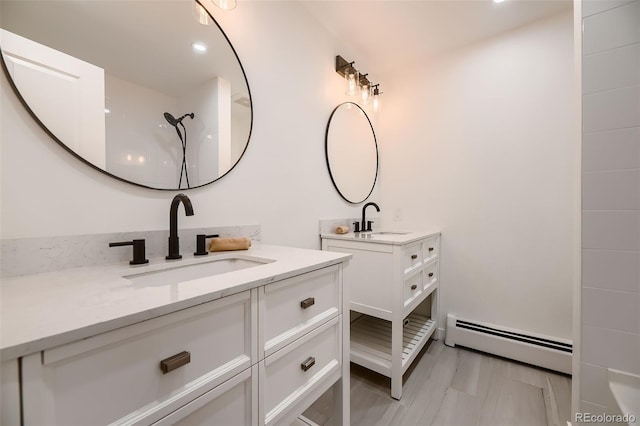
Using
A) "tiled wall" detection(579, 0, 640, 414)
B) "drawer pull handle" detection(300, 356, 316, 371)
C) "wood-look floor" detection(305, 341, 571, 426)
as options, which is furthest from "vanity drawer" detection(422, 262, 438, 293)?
"drawer pull handle" detection(300, 356, 316, 371)

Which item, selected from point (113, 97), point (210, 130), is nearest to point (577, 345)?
point (210, 130)

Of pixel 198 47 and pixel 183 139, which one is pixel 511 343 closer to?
pixel 183 139

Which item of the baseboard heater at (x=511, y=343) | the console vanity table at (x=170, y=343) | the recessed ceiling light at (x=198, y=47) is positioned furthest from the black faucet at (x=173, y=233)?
the baseboard heater at (x=511, y=343)

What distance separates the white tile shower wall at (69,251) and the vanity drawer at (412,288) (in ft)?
4.00

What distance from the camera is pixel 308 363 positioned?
86 centimetres

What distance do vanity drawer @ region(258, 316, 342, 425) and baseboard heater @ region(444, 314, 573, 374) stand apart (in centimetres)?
147

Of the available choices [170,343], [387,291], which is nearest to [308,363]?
A: [170,343]

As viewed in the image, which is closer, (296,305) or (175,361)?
(175,361)

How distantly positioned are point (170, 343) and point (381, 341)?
156 centimetres

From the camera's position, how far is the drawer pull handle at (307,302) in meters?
0.84

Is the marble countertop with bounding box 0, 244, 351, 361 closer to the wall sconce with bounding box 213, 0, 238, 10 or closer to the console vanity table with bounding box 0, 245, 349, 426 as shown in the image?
the console vanity table with bounding box 0, 245, 349, 426

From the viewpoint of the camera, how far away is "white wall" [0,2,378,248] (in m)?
0.75

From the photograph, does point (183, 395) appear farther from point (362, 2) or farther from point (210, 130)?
point (362, 2)

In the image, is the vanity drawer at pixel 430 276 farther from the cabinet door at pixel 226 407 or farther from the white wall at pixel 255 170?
the cabinet door at pixel 226 407
